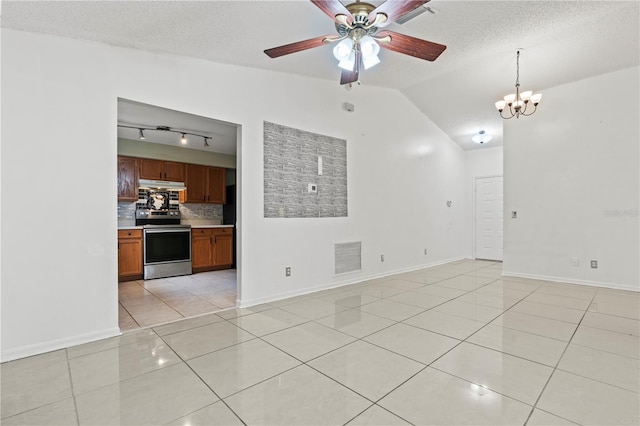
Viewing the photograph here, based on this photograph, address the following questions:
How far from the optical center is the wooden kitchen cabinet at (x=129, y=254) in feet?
16.5

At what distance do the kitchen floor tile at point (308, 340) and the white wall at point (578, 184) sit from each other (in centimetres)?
425

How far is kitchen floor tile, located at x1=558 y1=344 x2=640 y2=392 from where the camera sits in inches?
76.1

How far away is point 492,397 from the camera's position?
5.79 feet

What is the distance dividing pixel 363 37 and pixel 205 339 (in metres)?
2.90

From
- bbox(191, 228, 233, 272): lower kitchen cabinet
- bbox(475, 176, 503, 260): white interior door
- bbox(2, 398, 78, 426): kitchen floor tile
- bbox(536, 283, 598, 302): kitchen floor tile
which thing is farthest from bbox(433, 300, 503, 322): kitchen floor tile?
bbox(191, 228, 233, 272): lower kitchen cabinet

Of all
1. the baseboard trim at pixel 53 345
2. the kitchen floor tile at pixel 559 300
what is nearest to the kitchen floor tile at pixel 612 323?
the kitchen floor tile at pixel 559 300

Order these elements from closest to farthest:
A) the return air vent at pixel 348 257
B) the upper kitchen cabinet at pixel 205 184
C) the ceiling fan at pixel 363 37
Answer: the ceiling fan at pixel 363 37 < the return air vent at pixel 348 257 < the upper kitchen cabinet at pixel 205 184

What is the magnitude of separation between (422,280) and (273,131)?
10.9 feet

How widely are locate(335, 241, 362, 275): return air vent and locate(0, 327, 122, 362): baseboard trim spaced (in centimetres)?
280

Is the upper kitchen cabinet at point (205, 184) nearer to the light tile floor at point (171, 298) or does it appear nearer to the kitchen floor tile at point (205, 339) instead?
the light tile floor at point (171, 298)

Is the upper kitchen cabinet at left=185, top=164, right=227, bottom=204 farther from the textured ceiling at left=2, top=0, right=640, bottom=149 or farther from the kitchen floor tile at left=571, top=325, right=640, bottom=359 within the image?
the kitchen floor tile at left=571, top=325, right=640, bottom=359

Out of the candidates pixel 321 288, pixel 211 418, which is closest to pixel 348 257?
pixel 321 288

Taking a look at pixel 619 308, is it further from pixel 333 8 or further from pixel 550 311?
pixel 333 8

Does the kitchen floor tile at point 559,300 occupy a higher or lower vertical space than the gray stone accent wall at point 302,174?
lower
